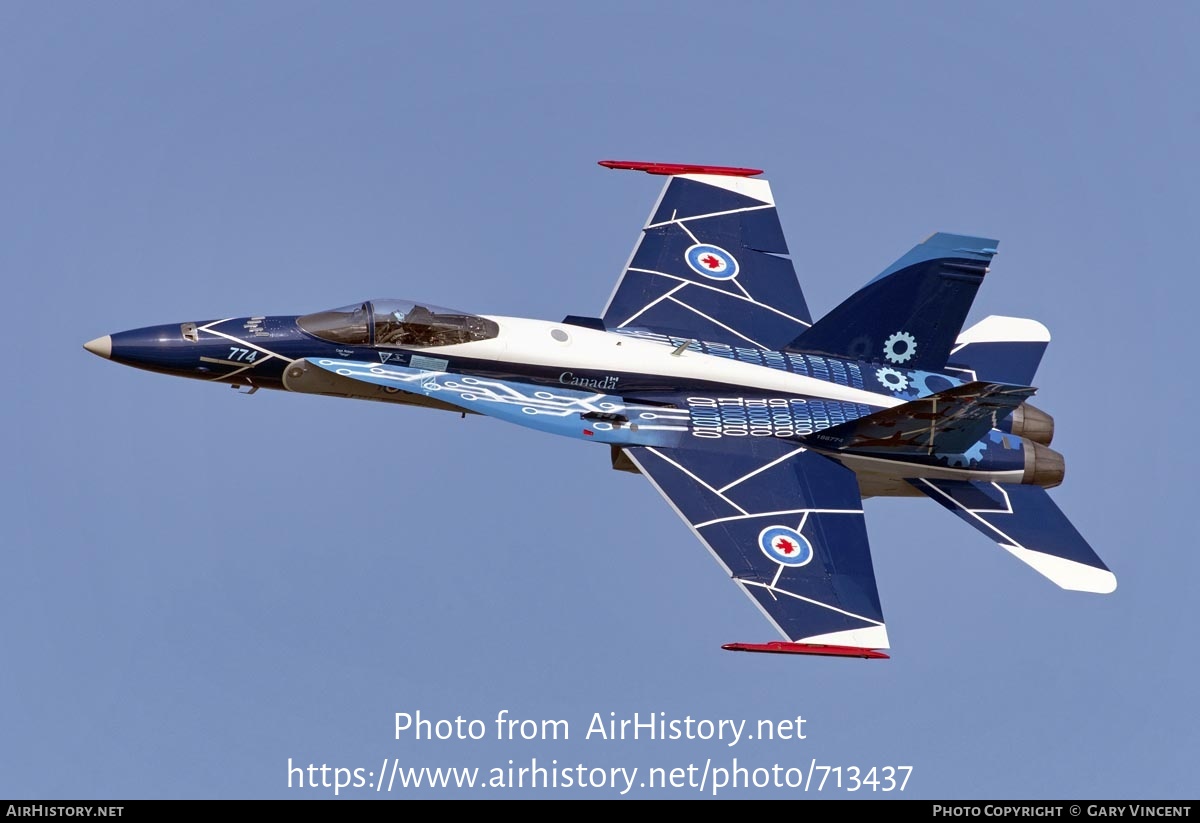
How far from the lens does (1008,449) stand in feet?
120

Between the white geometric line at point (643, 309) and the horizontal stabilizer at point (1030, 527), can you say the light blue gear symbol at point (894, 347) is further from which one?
the white geometric line at point (643, 309)

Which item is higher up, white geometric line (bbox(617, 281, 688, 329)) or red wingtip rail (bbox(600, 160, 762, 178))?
red wingtip rail (bbox(600, 160, 762, 178))

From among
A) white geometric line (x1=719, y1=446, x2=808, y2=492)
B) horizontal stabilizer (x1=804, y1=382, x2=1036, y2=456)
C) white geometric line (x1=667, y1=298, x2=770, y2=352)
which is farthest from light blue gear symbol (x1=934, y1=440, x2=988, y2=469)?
white geometric line (x1=667, y1=298, x2=770, y2=352)

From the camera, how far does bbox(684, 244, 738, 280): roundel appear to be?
39.2m

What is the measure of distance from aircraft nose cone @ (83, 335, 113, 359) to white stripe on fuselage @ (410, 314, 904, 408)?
522 cm

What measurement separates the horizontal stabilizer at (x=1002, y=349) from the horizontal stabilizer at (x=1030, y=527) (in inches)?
102

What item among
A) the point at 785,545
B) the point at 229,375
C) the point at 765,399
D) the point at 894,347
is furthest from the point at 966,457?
the point at 229,375

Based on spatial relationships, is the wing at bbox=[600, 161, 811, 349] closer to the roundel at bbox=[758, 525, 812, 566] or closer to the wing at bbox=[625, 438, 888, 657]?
the wing at bbox=[625, 438, 888, 657]

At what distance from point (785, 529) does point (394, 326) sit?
7.28 m

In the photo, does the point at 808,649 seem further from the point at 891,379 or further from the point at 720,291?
the point at 720,291

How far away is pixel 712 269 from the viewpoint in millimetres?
39250

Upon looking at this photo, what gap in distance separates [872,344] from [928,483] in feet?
8.82

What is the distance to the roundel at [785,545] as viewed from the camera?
34.2 m

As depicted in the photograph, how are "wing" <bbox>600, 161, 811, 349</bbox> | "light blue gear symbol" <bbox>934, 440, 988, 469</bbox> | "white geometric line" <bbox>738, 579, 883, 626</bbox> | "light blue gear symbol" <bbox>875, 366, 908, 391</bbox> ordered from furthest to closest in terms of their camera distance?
"wing" <bbox>600, 161, 811, 349</bbox>, "light blue gear symbol" <bbox>875, 366, 908, 391</bbox>, "light blue gear symbol" <bbox>934, 440, 988, 469</bbox>, "white geometric line" <bbox>738, 579, 883, 626</bbox>
